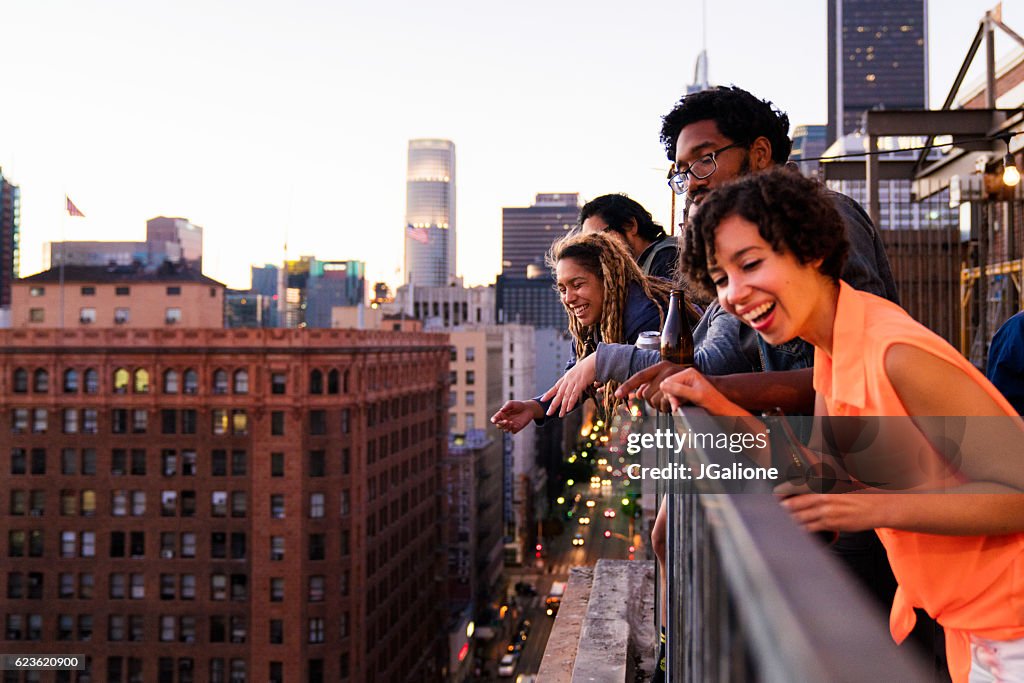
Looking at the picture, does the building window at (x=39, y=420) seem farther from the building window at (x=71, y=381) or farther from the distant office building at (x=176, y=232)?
the distant office building at (x=176, y=232)

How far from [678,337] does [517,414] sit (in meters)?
0.90

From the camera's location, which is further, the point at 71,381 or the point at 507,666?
the point at 507,666

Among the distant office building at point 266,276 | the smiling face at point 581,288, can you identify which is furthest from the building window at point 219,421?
the distant office building at point 266,276

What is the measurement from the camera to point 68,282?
2132 inches

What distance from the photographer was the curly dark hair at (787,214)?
2334 millimetres

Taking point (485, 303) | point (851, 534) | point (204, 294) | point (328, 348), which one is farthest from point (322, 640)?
point (485, 303)

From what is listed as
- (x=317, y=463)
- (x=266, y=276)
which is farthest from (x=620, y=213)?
(x=266, y=276)

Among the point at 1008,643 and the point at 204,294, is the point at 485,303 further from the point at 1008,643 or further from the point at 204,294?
the point at 1008,643

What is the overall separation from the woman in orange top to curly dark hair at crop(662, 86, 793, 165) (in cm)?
105

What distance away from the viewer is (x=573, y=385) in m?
3.18

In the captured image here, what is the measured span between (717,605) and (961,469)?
0.76 meters

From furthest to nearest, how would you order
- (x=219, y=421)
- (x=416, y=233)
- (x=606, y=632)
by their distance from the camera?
(x=416, y=233)
(x=219, y=421)
(x=606, y=632)

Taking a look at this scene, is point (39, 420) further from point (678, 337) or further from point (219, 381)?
point (678, 337)

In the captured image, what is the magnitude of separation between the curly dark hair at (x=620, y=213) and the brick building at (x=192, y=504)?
40.5m
